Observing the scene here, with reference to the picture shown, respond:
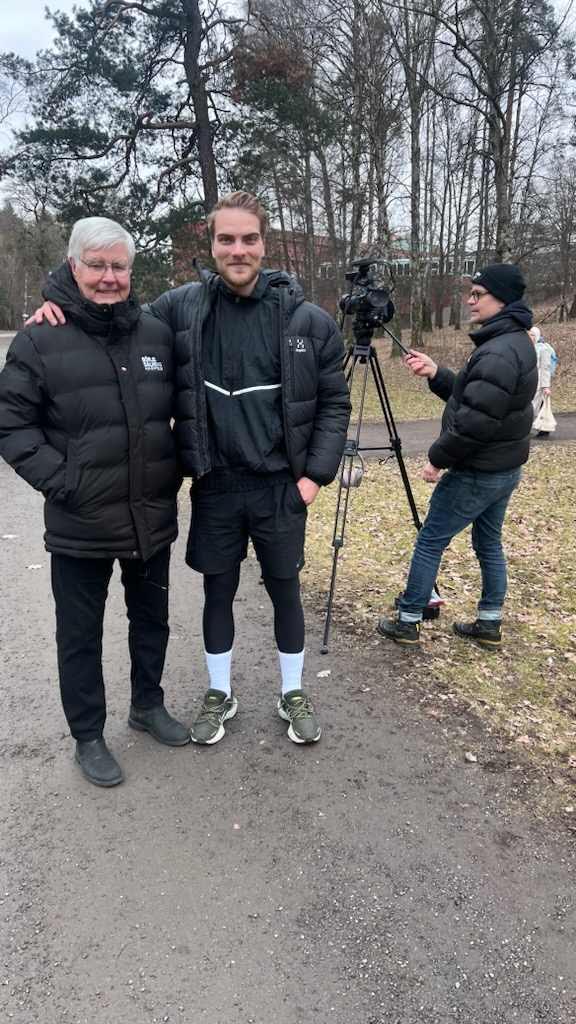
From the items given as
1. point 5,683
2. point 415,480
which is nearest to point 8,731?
point 5,683

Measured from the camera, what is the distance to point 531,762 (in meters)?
2.82

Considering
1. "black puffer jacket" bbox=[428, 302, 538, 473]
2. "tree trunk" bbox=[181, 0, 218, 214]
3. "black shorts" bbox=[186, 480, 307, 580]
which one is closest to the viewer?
"black shorts" bbox=[186, 480, 307, 580]

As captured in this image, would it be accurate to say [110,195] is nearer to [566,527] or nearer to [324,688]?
[566,527]

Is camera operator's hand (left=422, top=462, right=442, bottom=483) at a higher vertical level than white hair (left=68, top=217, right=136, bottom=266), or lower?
lower

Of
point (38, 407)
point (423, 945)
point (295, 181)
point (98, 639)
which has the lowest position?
point (423, 945)

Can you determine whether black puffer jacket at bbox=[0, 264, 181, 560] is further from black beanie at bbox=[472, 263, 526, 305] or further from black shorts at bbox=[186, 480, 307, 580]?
black beanie at bbox=[472, 263, 526, 305]

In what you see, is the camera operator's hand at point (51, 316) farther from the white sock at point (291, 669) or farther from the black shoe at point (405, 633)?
the black shoe at point (405, 633)

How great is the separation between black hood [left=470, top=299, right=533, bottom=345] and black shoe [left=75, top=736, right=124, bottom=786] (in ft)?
8.63

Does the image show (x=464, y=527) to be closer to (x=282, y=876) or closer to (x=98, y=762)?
(x=282, y=876)

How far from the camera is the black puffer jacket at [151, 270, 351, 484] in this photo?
8.45 ft

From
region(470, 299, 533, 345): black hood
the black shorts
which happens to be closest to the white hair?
the black shorts

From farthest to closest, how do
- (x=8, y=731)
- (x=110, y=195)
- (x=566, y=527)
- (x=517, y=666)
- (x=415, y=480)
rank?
(x=110, y=195), (x=415, y=480), (x=566, y=527), (x=517, y=666), (x=8, y=731)

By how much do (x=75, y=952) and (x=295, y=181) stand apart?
1928cm

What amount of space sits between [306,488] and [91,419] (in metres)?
0.91
